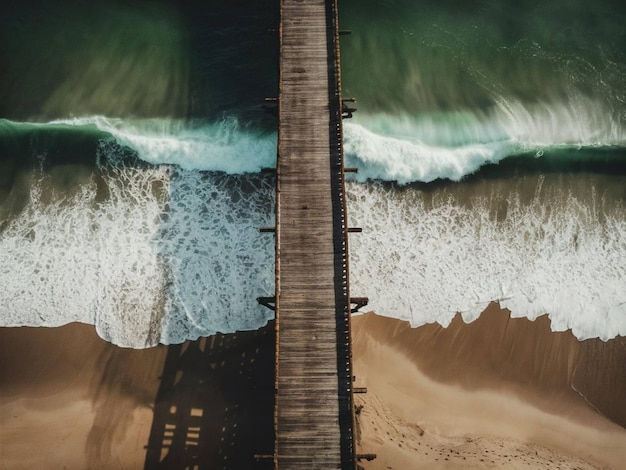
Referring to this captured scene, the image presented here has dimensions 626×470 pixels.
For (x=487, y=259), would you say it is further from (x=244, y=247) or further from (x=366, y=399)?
(x=244, y=247)

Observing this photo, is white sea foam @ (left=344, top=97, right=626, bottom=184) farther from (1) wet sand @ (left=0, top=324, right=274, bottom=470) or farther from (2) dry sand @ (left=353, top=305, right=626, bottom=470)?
(1) wet sand @ (left=0, top=324, right=274, bottom=470)

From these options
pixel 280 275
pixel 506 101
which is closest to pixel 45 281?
pixel 280 275

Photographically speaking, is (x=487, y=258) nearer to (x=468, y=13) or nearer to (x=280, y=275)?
(x=280, y=275)

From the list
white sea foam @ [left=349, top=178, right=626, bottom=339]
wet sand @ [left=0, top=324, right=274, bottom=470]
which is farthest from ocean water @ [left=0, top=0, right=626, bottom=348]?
wet sand @ [left=0, top=324, right=274, bottom=470]

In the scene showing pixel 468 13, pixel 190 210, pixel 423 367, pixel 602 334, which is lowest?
pixel 423 367

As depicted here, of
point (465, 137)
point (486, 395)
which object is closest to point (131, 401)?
point (486, 395)

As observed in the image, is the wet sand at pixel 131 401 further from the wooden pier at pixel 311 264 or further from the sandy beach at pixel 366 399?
the wooden pier at pixel 311 264

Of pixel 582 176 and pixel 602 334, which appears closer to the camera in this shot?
pixel 602 334
